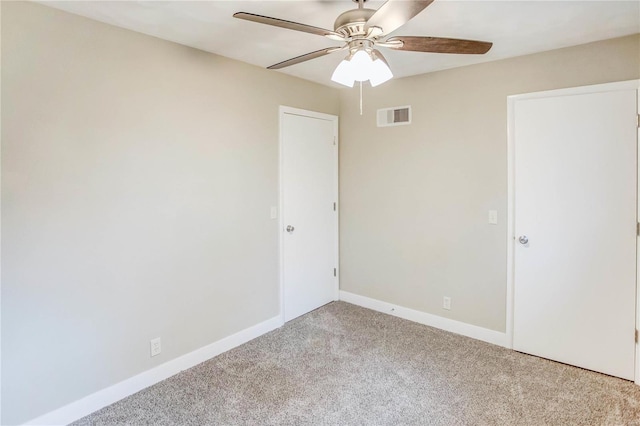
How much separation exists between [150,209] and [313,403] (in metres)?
1.72

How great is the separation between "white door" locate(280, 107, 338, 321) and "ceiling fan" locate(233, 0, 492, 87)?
5.32ft

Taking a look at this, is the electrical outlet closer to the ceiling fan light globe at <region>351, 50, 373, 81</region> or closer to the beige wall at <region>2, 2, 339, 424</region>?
the beige wall at <region>2, 2, 339, 424</region>

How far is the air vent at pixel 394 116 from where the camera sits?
3645mm

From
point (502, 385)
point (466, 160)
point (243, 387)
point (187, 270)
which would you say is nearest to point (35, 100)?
point (187, 270)

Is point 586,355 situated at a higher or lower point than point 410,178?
lower

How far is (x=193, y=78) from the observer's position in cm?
279

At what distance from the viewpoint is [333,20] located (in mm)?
2260

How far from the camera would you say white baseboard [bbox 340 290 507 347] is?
3.23 metres

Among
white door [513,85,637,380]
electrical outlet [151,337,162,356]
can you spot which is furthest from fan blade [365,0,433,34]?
electrical outlet [151,337,162,356]

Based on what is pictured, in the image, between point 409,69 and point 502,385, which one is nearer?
point 502,385

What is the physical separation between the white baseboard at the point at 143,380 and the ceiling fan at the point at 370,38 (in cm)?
233

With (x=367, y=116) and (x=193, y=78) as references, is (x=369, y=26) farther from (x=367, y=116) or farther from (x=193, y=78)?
(x=367, y=116)

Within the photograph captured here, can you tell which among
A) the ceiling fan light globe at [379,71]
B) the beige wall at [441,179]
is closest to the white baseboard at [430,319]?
the beige wall at [441,179]

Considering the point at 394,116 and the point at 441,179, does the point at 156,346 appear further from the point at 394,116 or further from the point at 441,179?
the point at 394,116
